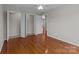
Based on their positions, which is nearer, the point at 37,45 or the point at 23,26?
the point at 37,45

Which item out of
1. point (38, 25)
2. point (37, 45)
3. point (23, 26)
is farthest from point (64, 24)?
point (23, 26)

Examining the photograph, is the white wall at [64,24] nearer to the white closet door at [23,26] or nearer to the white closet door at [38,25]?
the white closet door at [38,25]

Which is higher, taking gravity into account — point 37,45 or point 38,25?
point 38,25

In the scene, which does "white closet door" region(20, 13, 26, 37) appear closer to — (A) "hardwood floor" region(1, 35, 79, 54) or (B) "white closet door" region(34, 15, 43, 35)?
(A) "hardwood floor" region(1, 35, 79, 54)

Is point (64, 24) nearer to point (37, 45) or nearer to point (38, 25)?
point (38, 25)

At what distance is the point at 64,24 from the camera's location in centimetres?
213

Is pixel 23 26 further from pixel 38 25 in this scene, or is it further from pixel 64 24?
pixel 64 24

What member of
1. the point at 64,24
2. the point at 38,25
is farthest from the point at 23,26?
the point at 64,24

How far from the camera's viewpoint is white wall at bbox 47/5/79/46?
200 cm

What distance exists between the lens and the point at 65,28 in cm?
212

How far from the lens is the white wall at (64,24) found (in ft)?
A: 6.55

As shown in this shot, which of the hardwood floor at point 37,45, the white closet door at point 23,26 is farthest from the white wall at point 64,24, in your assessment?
the white closet door at point 23,26
